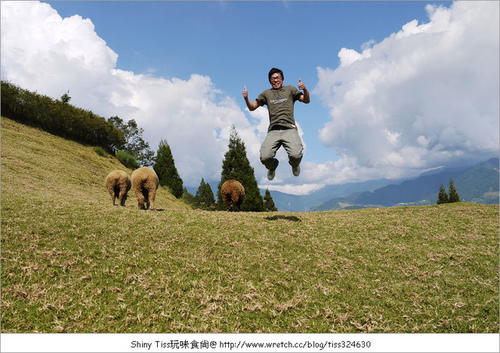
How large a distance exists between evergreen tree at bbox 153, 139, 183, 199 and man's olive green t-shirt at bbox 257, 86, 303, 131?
4666 cm

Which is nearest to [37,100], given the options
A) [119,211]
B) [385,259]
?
[119,211]

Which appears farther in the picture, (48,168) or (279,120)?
(48,168)

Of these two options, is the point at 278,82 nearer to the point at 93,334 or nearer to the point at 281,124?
the point at 281,124

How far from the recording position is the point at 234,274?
6051 mm

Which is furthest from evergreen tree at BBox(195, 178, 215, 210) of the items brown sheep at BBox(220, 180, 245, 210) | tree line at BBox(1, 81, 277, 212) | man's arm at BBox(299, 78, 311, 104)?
man's arm at BBox(299, 78, 311, 104)

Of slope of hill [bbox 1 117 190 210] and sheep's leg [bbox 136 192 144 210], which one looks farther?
slope of hill [bbox 1 117 190 210]

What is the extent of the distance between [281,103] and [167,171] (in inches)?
1957

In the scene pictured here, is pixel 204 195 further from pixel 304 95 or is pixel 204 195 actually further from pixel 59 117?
pixel 304 95

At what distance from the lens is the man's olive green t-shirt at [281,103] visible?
858 cm

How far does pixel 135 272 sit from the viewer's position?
5.85 metres

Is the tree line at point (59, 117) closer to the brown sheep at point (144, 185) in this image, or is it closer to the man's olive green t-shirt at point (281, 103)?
the brown sheep at point (144, 185)

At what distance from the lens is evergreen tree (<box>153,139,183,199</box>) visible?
53509 millimetres

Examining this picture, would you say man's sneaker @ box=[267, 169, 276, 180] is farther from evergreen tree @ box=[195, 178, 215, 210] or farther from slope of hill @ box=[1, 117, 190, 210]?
evergreen tree @ box=[195, 178, 215, 210]

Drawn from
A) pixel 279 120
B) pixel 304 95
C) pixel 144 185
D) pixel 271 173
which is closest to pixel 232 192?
pixel 144 185
